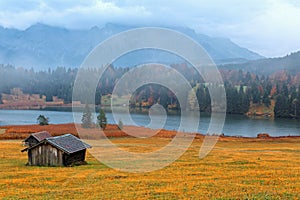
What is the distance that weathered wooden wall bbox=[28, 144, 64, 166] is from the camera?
138 ft

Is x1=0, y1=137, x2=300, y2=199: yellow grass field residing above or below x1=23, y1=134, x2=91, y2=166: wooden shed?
below

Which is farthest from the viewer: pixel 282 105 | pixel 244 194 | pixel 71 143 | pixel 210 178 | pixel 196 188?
pixel 282 105

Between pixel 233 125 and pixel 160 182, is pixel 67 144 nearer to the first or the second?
pixel 160 182

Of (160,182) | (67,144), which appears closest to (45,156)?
(67,144)

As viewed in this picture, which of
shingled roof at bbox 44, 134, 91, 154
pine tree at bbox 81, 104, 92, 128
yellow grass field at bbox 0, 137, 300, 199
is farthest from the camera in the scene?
pine tree at bbox 81, 104, 92, 128

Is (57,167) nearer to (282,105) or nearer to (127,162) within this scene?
(127,162)

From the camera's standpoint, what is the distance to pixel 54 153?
42.1 metres

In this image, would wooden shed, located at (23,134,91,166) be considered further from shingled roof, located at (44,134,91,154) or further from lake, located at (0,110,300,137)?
lake, located at (0,110,300,137)

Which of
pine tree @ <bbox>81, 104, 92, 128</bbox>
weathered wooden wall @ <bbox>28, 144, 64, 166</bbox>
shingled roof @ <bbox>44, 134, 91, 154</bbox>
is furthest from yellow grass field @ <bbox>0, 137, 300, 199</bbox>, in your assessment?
pine tree @ <bbox>81, 104, 92, 128</bbox>

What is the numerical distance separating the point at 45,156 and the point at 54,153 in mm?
1361

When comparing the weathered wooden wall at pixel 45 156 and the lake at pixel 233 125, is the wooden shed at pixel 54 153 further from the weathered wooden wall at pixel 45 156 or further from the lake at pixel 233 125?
the lake at pixel 233 125

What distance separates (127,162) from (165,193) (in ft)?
67.4

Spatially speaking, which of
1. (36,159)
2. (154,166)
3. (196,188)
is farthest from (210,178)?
(36,159)

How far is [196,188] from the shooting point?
88.2 feet
